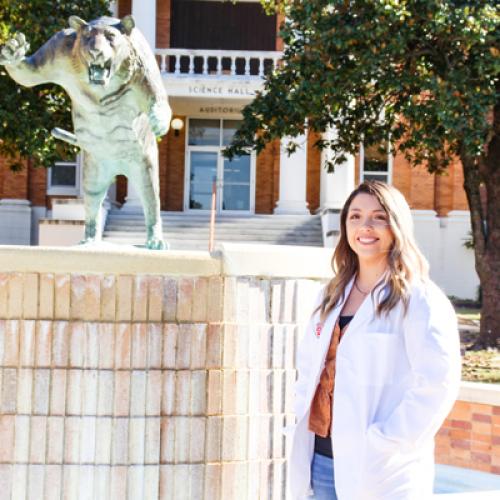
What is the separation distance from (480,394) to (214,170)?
17481 mm

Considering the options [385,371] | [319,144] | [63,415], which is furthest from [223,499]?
[319,144]

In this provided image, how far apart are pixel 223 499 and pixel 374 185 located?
1.76 meters

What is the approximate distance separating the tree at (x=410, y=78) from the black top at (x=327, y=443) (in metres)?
8.41

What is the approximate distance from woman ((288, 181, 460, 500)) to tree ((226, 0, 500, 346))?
328 inches

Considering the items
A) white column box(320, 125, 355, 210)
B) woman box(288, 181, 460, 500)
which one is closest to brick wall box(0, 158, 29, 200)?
white column box(320, 125, 355, 210)

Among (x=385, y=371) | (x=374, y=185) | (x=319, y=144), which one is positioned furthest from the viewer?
(x=319, y=144)

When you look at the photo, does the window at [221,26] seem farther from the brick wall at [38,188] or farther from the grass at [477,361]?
the grass at [477,361]

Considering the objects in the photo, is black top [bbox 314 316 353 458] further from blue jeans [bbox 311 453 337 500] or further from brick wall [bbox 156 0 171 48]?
brick wall [bbox 156 0 171 48]

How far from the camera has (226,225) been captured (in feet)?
60.9

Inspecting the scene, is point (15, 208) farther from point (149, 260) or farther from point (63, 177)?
point (149, 260)

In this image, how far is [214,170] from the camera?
2269 centimetres

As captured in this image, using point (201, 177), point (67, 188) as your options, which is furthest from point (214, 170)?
point (67, 188)

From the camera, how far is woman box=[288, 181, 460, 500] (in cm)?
224

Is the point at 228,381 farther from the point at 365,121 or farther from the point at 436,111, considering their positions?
the point at 365,121
